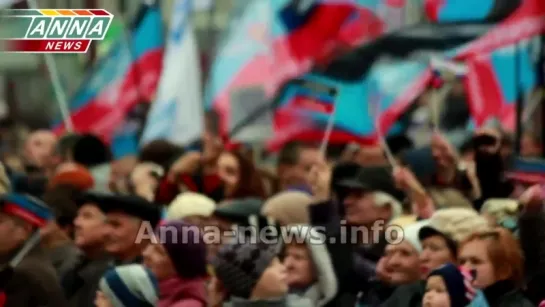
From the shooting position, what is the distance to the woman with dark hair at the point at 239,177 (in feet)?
38.8

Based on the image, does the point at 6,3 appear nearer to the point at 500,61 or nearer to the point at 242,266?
the point at 500,61

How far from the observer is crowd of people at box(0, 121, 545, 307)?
888 centimetres

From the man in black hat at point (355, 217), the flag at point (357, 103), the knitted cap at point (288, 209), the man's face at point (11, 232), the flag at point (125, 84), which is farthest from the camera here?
the flag at point (125, 84)

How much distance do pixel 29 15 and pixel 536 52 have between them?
5.66 meters

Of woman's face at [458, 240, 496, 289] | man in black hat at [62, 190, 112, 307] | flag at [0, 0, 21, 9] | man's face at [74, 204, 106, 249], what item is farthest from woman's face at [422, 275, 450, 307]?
flag at [0, 0, 21, 9]

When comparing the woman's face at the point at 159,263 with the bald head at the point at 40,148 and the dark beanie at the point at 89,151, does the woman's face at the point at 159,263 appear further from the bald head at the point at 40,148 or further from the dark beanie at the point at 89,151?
the bald head at the point at 40,148

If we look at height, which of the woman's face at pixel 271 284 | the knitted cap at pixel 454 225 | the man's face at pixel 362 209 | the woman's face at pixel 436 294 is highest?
the woman's face at pixel 436 294

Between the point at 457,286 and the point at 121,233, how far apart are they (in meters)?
2.33

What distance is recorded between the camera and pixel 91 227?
33.4 ft

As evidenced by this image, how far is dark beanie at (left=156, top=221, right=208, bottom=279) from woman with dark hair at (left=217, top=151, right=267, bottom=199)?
2679 millimetres

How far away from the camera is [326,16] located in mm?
14398

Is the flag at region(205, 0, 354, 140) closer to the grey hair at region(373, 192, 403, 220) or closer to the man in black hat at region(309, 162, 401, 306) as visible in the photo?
the man in black hat at region(309, 162, 401, 306)

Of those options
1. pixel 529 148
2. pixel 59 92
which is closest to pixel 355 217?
pixel 529 148

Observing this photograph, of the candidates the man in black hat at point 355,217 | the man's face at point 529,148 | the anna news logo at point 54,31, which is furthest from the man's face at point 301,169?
the anna news logo at point 54,31
